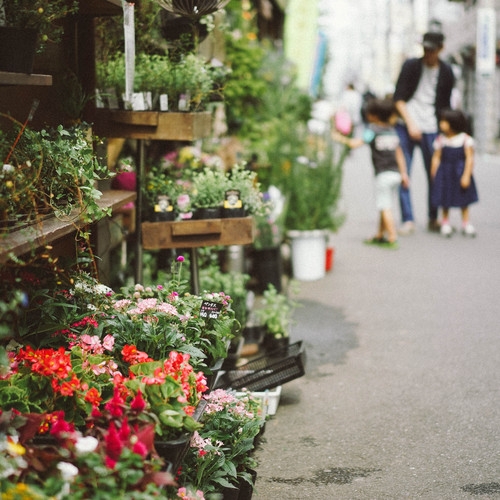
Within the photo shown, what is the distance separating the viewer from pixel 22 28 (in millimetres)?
3221

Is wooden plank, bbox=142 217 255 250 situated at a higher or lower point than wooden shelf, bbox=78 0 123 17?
lower

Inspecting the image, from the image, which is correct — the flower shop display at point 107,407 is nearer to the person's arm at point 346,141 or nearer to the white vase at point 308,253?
the white vase at point 308,253

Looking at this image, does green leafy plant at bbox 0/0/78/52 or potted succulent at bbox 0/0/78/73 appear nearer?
potted succulent at bbox 0/0/78/73

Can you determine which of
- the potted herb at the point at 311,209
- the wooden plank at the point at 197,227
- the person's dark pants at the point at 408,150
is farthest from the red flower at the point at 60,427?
the person's dark pants at the point at 408,150

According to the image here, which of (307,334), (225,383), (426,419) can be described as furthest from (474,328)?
(225,383)

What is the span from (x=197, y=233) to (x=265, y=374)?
0.98 m

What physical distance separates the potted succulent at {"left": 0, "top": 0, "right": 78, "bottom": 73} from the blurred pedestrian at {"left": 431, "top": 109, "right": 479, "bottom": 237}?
8683mm

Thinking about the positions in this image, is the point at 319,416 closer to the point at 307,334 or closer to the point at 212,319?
the point at 212,319

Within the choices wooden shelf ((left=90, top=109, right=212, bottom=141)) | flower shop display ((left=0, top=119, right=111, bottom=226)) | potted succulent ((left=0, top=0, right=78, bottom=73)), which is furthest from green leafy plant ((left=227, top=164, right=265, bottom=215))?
potted succulent ((left=0, top=0, right=78, bottom=73))

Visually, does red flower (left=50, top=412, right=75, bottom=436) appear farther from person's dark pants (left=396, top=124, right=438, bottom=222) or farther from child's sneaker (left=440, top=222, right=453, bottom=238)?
child's sneaker (left=440, top=222, right=453, bottom=238)

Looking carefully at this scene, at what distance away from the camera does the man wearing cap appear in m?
11.7

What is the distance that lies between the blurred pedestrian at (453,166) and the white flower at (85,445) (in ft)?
31.6

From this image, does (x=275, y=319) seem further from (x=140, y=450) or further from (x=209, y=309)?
(x=140, y=450)

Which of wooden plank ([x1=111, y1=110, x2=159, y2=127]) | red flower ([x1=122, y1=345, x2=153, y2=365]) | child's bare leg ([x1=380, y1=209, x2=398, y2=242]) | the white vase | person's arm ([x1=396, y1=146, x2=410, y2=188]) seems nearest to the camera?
red flower ([x1=122, y1=345, x2=153, y2=365])
